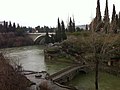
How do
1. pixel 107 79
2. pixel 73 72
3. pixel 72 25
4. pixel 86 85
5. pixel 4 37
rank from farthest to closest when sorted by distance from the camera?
pixel 4 37 → pixel 72 25 → pixel 73 72 → pixel 107 79 → pixel 86 85

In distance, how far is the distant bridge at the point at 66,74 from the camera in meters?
24.4

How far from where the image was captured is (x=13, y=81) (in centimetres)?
1498

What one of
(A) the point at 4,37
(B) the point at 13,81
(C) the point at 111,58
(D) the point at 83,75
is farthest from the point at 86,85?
(A) the point at 4,37

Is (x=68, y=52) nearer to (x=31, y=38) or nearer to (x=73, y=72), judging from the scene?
(x=73, y=72)

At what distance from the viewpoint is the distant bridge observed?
80.2 feet

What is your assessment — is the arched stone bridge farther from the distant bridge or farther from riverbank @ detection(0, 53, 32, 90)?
riverbank @ detection(0, 53, 32, 90)

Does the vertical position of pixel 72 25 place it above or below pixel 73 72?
above

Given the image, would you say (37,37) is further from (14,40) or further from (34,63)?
(34,63)

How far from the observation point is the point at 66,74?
26.4 meters

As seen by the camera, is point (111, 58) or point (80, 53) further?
point (80, 53)

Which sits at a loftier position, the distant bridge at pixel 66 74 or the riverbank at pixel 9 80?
the riverbank at pixel 9 80

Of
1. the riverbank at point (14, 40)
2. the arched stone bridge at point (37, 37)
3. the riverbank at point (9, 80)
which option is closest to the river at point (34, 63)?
the riverbank at point (9, 80)

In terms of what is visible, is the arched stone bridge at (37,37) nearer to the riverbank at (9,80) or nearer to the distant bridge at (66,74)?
the distant bridge at (66,74)

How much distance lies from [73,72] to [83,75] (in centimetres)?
172
